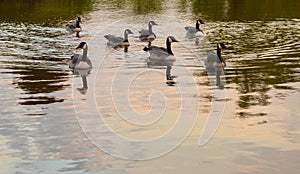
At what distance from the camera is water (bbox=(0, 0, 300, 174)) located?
12.7 m

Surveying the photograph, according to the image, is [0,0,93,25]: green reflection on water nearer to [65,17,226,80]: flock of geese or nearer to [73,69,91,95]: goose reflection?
[65,17,226,80]: flock of geese

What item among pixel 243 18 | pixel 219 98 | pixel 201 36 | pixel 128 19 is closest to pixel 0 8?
pixel 128 19

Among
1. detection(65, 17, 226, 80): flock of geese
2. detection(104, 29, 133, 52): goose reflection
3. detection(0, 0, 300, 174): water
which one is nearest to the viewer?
detection(0, 0, 300, 174): water

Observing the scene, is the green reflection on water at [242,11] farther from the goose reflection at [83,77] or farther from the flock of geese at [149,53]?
the goose reflection at [83,77]

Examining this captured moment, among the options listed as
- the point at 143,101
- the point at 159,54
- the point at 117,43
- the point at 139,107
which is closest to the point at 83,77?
the point at 143,101

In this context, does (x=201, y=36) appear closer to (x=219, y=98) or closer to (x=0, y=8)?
(x=219, y=98)

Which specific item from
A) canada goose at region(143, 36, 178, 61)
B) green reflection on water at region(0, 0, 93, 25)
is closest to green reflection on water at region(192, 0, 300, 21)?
green reflection on water at region(0, 0, 93, 25)

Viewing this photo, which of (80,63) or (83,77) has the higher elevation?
(80,63)

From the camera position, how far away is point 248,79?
22188mm

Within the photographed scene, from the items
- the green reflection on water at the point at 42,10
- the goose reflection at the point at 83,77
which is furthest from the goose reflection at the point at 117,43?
the green reflection on water at the point at 42,10

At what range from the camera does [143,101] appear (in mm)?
18500

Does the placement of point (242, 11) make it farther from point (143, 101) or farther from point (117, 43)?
point (143, 101)

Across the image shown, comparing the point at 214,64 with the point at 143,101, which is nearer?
the point at 143,101

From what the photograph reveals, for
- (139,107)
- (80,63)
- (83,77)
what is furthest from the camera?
(80,63)
